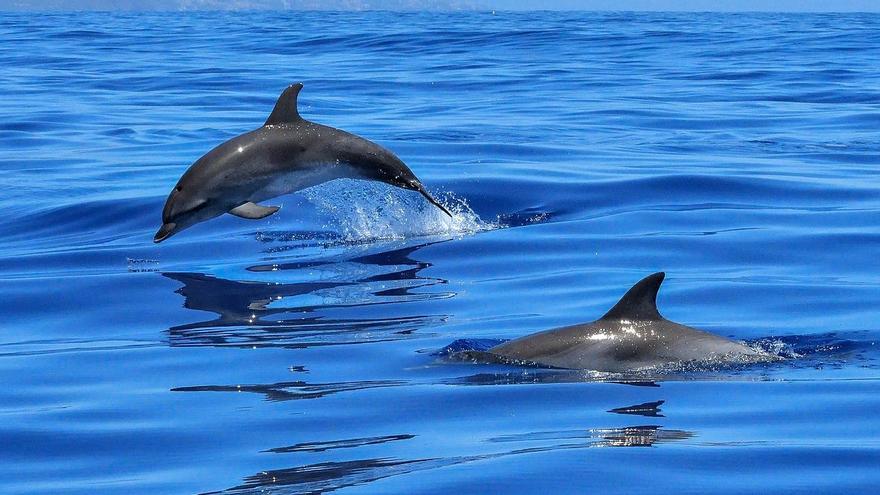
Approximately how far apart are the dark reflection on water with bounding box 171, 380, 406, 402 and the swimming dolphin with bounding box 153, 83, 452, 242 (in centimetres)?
349

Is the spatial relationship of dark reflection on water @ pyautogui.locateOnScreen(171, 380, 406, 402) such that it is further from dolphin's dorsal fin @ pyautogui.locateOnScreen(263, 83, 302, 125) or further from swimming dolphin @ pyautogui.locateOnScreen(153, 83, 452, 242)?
dolphin's dorsal fin @ pyautogui.locateOnScreen(263, 83, 302, 125)

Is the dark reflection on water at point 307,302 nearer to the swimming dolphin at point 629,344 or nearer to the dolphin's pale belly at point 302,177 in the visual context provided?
the dolphin's pale belly at point 302,177

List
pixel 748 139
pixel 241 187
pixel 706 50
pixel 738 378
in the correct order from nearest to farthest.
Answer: pixel 738 378 → pixel 241 187 → pixel 748 139 → pixel 706 50

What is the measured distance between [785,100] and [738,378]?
2141 cm

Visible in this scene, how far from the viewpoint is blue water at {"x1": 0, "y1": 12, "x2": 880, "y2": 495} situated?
20.9ft

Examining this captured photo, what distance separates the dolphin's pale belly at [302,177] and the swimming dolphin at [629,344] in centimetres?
355

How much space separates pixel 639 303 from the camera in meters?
8.00

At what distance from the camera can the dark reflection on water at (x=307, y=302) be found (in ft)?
30.3

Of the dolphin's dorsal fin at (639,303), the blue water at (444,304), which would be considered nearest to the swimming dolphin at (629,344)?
the dolphin's dorsal fin at (639,303)

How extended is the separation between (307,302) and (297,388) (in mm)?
2656

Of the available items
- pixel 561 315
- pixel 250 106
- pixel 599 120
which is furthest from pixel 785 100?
pixel 561 315

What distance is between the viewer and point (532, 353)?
816 cm

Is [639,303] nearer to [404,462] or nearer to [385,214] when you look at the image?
[404,462]

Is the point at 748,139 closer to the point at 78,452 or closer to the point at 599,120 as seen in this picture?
the point at 599,120
